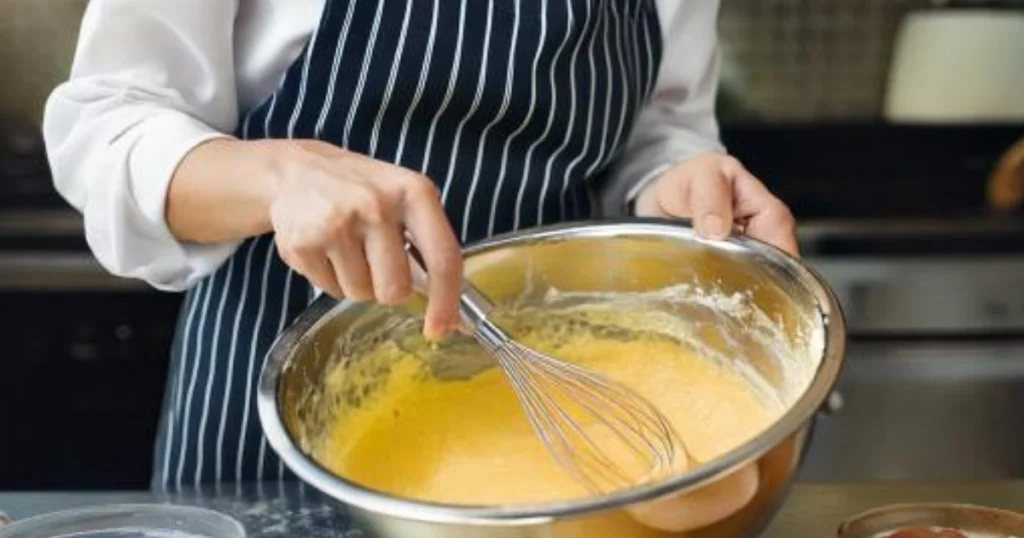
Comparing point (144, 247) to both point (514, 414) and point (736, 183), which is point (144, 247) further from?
point (736, 183)

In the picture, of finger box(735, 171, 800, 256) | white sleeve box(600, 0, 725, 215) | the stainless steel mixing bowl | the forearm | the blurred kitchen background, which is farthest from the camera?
the blurred kitchen background

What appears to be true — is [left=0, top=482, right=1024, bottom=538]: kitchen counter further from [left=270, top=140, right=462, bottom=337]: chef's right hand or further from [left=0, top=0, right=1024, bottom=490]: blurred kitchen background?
[left=0, top=0, right=1024, bottom=490]: blurred kitchen background

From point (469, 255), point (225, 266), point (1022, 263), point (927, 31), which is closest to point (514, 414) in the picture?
point (469, 255)

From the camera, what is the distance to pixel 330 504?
2.90 feet

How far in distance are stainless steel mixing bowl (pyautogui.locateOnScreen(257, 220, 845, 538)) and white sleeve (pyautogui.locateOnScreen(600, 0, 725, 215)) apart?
142mm

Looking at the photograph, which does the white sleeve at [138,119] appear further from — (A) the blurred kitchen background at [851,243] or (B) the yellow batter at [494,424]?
(A) the blurred kitchen background at [851,243]

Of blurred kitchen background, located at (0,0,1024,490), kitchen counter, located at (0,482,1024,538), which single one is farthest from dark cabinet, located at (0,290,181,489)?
kitchen counter, located at (0,482,1024,538)

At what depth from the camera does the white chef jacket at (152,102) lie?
2.75 feet

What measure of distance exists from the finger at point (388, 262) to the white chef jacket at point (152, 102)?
17 cm

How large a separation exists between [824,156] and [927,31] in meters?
0.19

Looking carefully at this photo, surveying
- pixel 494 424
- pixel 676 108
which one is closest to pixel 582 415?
pixel 494 424

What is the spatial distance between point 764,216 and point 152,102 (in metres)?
0.37

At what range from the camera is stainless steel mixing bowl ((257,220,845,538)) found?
620 millimetres

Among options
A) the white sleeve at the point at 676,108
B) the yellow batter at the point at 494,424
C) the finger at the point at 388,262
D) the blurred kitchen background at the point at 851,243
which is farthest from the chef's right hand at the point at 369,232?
the blurred kitchen background at the point at 851,243
